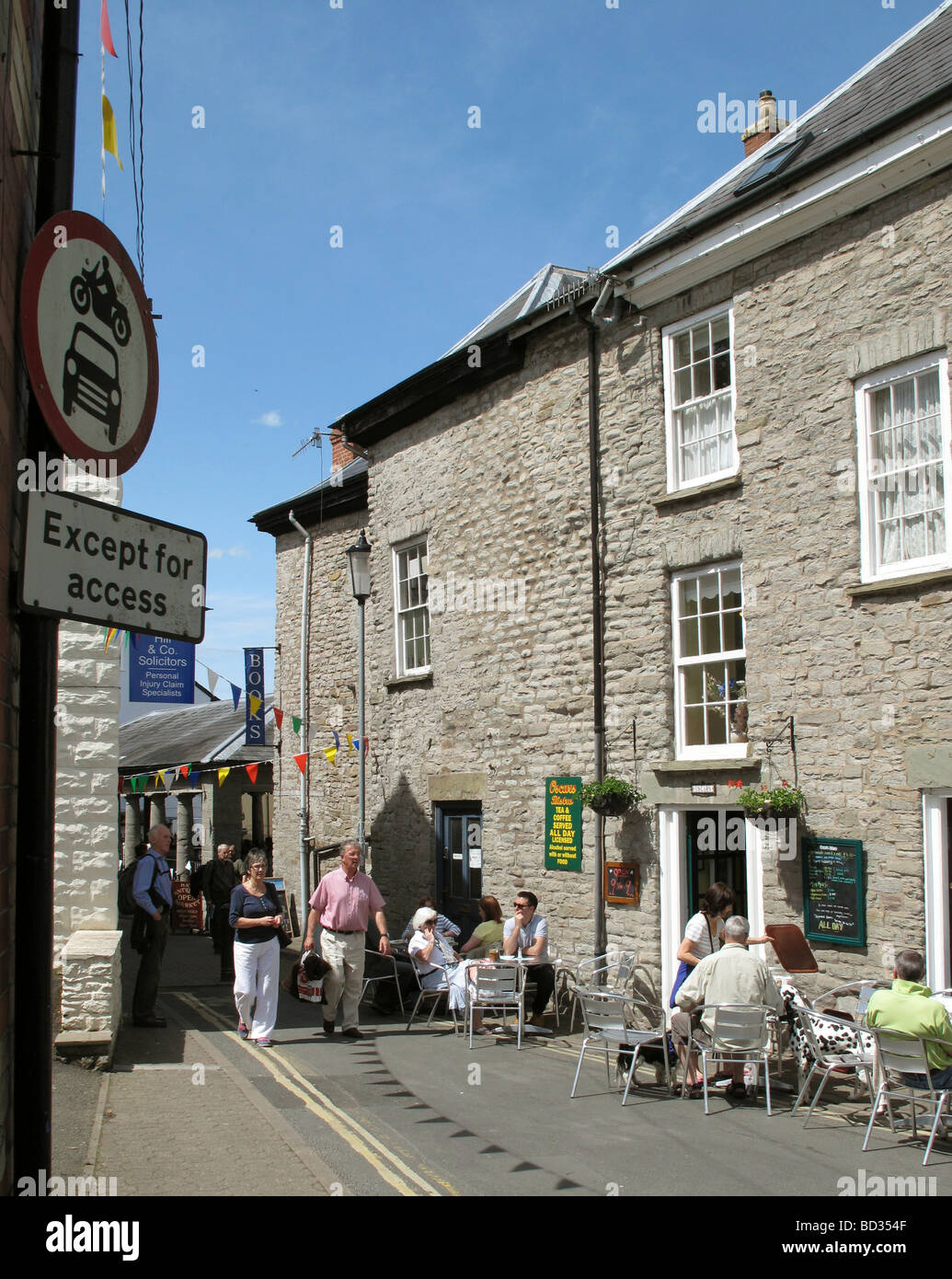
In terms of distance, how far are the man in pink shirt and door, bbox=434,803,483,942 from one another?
3.21 metres

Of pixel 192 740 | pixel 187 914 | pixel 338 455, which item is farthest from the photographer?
pixel 192 740

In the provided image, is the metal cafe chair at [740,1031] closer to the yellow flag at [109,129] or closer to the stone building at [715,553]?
the stone building at [715,553]

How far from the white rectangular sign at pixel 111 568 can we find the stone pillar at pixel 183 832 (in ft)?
86.8

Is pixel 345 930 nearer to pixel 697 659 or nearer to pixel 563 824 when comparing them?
pixel 563 824

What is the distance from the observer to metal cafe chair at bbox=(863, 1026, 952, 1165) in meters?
6.89

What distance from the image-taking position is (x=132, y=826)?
3164cm

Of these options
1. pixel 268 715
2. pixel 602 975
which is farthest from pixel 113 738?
pixel 268 715

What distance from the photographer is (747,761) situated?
32.8 ft

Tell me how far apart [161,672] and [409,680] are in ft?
14.1

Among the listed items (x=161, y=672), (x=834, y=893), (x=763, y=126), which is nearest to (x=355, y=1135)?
(x=834, y=893)

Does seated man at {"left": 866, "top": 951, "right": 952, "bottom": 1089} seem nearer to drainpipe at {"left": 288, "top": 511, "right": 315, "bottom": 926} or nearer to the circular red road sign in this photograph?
the circular red road sign

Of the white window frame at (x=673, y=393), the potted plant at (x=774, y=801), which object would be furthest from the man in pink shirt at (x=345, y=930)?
the white window frame at (x=673, y=393)
